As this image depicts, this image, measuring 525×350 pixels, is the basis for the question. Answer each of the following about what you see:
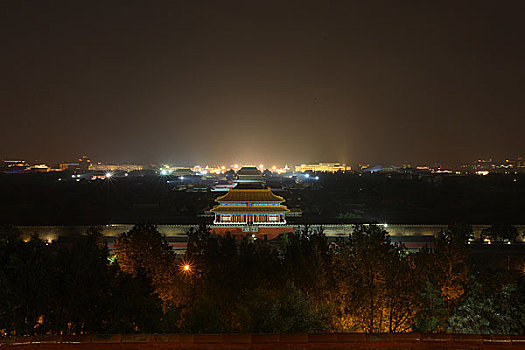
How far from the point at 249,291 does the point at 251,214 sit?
17.4 metres

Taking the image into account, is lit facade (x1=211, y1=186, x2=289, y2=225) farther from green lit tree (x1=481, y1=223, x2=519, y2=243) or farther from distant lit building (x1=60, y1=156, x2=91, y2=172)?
distant lit building (x1=60, y1=156, x2=91, y2=172)

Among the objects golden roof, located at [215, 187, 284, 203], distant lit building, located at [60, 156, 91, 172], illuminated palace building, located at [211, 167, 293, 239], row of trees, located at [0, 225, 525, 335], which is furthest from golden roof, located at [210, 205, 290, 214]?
distant lit building, located at [60, 156, 91, 172]

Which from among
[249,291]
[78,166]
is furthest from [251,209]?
[78,166]

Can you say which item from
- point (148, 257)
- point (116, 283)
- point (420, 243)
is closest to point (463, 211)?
point (420, 243)

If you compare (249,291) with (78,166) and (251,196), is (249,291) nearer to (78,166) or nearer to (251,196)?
(251,196)

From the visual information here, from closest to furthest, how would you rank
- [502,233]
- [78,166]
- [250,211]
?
[502,233] → [250,211] → [78,166]

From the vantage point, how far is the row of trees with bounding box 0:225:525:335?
9.96 m

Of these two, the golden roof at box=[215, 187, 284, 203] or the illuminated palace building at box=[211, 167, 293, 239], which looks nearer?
the illuminated palace building at box=[211, 167, 293, 239]

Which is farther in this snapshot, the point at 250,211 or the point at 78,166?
the point at 78,166

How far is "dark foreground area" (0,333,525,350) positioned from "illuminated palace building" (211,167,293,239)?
21113 millimetres

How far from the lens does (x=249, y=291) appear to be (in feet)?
41.3

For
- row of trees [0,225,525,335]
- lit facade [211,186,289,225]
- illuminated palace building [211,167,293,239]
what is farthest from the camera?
lit facade [211,186,289,225]

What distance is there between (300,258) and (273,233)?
43.8ft

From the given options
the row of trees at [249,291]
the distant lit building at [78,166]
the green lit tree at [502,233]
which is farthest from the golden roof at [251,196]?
the distant lit building at [78,166]
